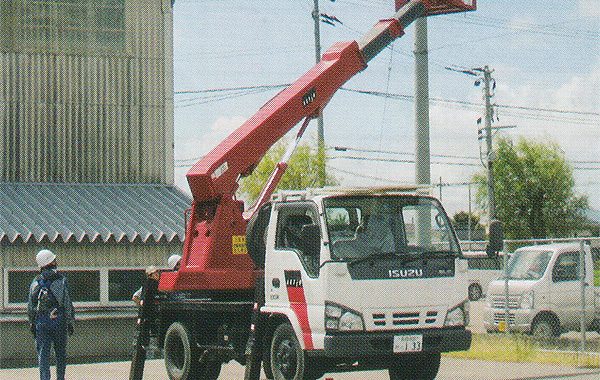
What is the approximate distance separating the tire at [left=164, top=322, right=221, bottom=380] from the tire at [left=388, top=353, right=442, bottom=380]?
9.47 feet

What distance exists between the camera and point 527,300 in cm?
2302

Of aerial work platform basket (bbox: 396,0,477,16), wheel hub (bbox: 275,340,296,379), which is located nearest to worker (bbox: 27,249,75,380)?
wheel hub (bbox: 275,340,296,379)

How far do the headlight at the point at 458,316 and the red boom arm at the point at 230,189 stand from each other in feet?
10.1

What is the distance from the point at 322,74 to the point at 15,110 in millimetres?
8717

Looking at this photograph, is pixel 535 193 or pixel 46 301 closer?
pixel 46 301

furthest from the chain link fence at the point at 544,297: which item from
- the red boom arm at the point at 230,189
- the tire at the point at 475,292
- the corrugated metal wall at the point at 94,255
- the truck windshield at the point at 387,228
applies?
the tire at the point at 475,292

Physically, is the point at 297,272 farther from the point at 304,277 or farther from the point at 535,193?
the point at 535,193

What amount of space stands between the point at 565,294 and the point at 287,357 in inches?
426

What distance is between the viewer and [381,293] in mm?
13297

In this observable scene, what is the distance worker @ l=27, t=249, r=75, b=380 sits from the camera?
600 inches

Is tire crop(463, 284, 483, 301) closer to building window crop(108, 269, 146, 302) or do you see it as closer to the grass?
the grass

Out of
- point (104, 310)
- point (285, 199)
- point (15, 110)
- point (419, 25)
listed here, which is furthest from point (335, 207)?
point (15, 110)

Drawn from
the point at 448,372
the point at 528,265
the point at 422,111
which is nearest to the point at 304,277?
the point at 448,372

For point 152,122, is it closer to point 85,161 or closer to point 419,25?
point 85,161
